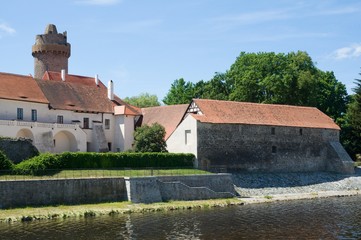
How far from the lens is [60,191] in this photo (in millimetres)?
35938

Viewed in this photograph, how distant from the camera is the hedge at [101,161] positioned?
38.9 meters

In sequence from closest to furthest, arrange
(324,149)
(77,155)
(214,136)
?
(77,155), (214,136), (324,149)

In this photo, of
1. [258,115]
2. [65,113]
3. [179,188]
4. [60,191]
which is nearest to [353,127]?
[258,115]

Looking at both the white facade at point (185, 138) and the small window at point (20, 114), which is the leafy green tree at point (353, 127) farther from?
the small window at point (20, 114)

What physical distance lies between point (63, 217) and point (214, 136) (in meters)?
20.7

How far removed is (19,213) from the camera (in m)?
32.6

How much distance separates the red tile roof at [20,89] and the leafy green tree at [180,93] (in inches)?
1210

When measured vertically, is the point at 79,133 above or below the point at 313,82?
below

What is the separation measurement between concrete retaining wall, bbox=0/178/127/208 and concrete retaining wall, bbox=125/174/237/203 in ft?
3.61

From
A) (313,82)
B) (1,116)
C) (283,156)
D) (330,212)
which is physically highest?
(313,82)

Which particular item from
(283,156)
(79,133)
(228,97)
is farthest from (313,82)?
(79,133)

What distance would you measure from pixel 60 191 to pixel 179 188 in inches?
391

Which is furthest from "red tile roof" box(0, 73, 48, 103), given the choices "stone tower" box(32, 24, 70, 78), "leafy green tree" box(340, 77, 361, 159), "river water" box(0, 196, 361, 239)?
"leafy green tree" box(340, 77, 361, 159)

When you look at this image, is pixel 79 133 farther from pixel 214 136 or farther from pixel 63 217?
pixel 63 217
